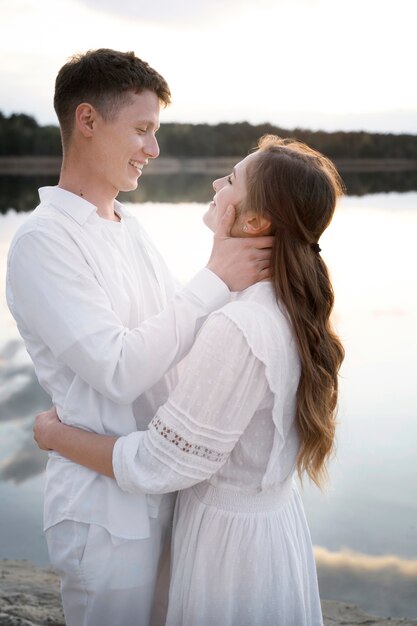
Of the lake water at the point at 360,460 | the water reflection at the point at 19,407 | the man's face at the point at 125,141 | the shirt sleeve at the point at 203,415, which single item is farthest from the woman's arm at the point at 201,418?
the water reflection at the point at 19,407

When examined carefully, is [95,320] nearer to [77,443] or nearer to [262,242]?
[77,443]

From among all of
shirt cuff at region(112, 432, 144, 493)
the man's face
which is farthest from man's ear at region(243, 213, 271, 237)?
shirt cuff at region(112, 432, 144, 493)

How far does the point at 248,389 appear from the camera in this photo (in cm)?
183

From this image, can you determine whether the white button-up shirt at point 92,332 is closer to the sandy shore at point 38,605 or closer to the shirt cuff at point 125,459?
the shirt cuff at point 125,459

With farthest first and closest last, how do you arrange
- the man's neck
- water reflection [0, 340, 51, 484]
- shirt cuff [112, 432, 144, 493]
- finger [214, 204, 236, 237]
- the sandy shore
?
water reflection [0, 340, 51, 484], the sandy shore, the man's neck, finger [214, 204, 236, 237], shirt cuff [112, 432, 144, 493]

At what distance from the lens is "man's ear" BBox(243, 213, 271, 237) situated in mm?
1952

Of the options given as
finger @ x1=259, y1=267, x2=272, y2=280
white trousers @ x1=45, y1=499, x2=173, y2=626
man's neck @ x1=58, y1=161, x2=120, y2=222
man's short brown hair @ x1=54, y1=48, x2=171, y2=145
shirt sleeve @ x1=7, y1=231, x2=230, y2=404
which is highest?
man's short brown hair @ x1=54, y1=48, x2=171, y2=145

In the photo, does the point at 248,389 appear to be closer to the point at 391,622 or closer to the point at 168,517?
the point at 168,517

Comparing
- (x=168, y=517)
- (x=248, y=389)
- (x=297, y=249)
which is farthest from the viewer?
(x=168, y=517)

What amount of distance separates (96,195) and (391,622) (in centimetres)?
261

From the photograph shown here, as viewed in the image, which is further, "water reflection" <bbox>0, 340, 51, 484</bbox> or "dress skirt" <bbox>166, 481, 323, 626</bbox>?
"water reflection" <bbox>0, 340, 51, 484</bbox>

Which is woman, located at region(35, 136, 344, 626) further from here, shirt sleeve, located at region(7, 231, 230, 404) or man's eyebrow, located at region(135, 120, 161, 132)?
man's eyebrow, located at region(135, 120, 161, 132)

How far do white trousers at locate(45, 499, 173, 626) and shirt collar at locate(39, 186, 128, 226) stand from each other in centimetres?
85

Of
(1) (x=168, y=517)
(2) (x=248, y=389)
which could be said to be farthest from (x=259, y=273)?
(1) (x=168, y=517)
